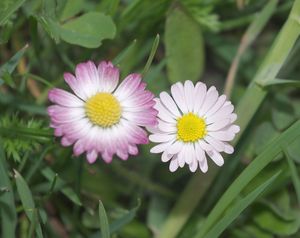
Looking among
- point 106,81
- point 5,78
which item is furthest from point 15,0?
point 106,81

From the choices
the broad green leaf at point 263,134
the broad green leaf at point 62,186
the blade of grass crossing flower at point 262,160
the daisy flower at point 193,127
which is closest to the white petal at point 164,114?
A: the daisy flower at point 193,127

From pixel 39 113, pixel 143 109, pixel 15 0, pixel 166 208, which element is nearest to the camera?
pixel 143 109

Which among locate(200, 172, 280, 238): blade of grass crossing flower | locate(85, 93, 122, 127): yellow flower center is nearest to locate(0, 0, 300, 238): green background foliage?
locate(200, 172, 280, 238): blade of grass crossing flower

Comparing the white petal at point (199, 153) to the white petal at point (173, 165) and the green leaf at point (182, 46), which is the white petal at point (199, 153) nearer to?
the white petal at point (173, 165)

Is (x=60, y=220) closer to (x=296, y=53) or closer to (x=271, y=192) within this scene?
(x=271, y=192)

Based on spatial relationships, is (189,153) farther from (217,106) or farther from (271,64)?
(271,64)

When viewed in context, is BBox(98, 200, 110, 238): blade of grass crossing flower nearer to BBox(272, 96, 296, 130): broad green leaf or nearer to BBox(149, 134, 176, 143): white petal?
BBox(149, 134, 176, 143): white petal
